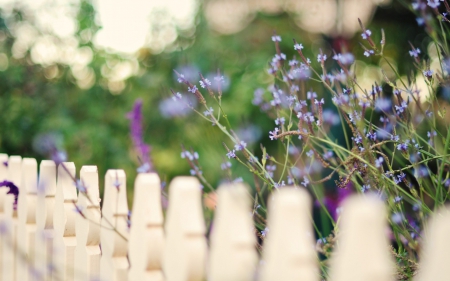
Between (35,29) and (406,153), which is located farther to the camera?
(35,29)

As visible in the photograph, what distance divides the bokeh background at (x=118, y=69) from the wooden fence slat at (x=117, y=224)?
2.39 metres

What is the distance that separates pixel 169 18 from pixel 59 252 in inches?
146

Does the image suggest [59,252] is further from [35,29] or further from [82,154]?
[35,29]

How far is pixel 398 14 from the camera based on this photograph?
4.22 meters

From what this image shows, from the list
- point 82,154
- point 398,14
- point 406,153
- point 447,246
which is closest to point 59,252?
point 406,153

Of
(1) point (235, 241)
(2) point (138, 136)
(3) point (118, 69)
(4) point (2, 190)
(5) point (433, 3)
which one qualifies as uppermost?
(3) point (118, 69)

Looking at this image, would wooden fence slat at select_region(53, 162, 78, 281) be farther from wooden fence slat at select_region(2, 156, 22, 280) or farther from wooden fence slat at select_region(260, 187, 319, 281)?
A: wooden fence slat at select_region(260, 187, 319, 281)

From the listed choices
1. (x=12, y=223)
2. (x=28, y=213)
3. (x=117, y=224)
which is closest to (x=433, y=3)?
(x=117, y=224)

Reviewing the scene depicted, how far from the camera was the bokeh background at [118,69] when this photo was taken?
3959 mm

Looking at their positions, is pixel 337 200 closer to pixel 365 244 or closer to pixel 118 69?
pixel 365 244

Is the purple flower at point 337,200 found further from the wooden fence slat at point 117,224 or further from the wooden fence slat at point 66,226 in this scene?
the wooden fence slat at point 66,226

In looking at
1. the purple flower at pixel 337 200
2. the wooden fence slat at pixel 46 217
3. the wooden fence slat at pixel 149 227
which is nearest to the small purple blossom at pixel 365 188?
the purple flower at pixel 337 200

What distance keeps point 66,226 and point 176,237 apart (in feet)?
1.98

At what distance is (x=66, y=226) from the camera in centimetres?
142
